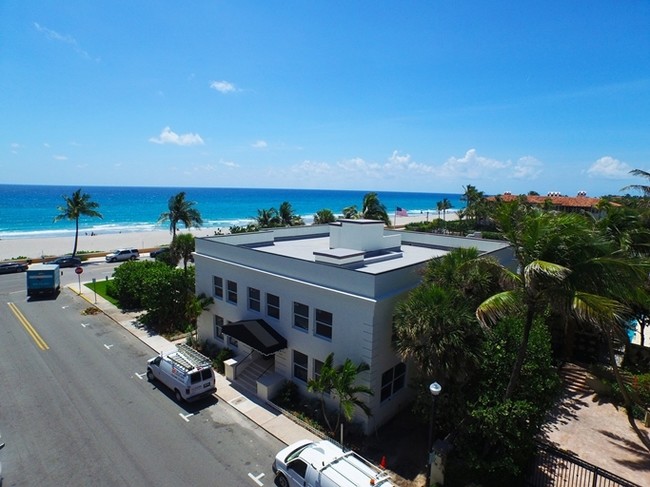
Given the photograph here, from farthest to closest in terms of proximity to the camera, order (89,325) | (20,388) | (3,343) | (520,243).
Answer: (89,325), (3,343), (20,388), (520,243)

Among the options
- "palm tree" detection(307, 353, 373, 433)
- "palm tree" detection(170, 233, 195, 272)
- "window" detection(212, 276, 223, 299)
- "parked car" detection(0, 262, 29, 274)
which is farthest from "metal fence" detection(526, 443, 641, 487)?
"parked car" detection(0, 262, 29, 274)

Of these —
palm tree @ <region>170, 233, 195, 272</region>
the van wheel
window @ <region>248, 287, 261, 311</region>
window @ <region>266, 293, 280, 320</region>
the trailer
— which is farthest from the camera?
the trailer

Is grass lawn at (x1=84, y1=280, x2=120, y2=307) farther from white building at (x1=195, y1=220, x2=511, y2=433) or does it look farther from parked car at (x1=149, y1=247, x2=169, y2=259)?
white building at (x1=195, y1=220, x2=511, y2=433)

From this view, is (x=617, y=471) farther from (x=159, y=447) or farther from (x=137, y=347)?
(x=137, y=347)

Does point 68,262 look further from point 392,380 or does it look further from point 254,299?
point 392,380

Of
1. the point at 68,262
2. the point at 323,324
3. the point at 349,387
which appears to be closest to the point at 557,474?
the point at 349,387

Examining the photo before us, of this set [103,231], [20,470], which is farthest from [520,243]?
[103,231]
